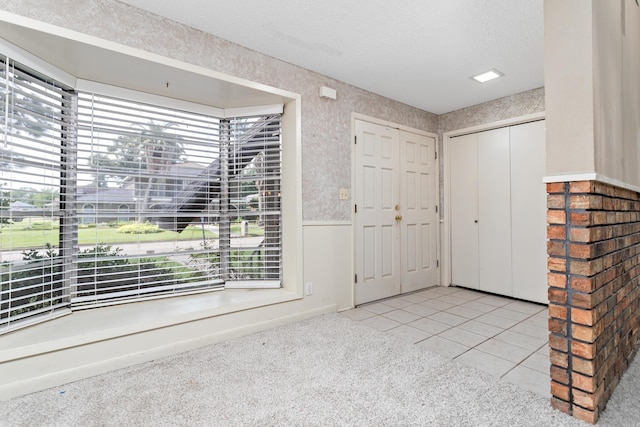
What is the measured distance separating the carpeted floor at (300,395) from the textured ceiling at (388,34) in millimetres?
2316

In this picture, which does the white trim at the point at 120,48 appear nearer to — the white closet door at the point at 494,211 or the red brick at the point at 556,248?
the red brick at the point at 556,248

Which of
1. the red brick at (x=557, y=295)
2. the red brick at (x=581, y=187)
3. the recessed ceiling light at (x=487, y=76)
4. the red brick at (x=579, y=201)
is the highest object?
the recessed ceiling light at (x=487, y=76)

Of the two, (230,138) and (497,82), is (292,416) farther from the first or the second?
(497,82)

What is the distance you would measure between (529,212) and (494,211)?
0.36 m

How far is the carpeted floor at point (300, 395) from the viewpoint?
1.49 metres

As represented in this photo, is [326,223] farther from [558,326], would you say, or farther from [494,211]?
[494,211]

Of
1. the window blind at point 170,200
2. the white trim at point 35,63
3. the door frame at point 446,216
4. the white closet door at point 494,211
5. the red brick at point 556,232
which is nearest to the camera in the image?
the red brick at point 556,232

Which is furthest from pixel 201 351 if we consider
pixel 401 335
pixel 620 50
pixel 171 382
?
pixel 620 50

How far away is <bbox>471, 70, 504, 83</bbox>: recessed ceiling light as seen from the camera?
2.93 meters

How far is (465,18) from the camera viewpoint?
2131mm

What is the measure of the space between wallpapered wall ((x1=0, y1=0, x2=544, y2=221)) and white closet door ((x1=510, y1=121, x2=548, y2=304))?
30cm

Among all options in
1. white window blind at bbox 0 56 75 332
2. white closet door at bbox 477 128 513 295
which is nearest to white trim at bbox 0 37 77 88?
white window blind at bbox 0 56 75 332

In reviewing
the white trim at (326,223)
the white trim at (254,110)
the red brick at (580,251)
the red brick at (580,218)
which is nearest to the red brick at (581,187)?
the red brick at (580,218)

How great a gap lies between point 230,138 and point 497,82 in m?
2.74
